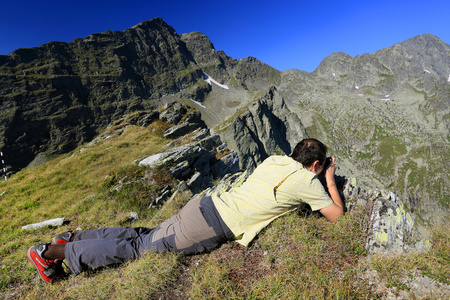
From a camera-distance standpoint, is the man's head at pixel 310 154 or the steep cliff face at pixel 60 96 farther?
the steep cliff face at pixel 60 96

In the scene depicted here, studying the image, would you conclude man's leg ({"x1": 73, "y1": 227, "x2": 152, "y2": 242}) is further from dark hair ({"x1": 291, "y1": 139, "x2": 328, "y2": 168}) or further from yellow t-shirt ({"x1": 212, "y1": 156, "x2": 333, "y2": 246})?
dark hair ({"x1": 291, "y1": 139, "x2": 328, "y2": 168})

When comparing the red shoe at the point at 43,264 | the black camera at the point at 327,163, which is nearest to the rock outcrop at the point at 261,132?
the black camera at the point at 327,163

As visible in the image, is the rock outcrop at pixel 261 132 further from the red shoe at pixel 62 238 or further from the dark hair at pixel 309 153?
the red shoe at pixel 62 238

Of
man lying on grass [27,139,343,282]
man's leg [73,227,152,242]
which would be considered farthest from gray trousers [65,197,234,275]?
man's leg [73,227,152,242]

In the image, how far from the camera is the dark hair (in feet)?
16.6

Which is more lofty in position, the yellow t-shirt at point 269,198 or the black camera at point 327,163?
the black camera at point 327,163

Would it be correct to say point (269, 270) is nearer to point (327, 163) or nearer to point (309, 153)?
point (309, 153)

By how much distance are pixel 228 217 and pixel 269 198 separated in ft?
3.72

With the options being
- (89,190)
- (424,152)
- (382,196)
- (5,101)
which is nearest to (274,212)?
(382,196)

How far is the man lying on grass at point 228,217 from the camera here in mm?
4605

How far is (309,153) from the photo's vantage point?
5.07m

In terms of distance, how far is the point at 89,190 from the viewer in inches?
534

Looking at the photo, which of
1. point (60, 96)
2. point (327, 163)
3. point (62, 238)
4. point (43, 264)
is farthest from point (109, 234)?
point (60, 96)

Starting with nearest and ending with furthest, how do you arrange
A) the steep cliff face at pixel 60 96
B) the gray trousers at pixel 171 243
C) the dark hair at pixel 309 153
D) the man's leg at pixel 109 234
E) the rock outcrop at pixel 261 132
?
the gray trousers at pixel 171 243 → the dark hair at pixel 309 153 → the man's leg at pixel 109 234 → the rock outcrop at pixel 261 132 → the steep cliff face at pixel 60 96
